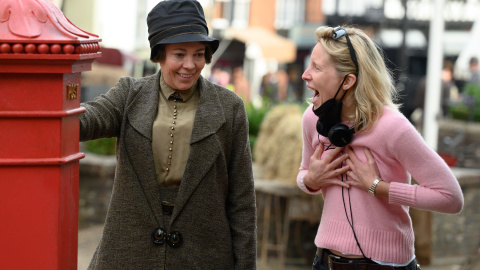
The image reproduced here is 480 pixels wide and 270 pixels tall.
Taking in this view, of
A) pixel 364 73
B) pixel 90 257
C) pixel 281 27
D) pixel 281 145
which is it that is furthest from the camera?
pixel 281 27

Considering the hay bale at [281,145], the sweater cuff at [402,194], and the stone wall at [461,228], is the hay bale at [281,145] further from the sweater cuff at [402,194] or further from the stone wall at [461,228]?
the sweater cuff at [402,194]

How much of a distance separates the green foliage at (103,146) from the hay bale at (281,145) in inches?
86.9

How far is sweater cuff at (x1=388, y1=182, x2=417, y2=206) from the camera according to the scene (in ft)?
9.69

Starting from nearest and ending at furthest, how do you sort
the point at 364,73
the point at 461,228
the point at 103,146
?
the point at 364,73 < the point at 461,228 < the point at 103,146

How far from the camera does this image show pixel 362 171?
3033mm

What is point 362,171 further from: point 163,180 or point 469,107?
point 469,107

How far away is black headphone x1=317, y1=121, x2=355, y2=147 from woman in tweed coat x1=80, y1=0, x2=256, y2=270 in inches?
16.7

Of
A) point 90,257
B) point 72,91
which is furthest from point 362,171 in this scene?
point 90,257

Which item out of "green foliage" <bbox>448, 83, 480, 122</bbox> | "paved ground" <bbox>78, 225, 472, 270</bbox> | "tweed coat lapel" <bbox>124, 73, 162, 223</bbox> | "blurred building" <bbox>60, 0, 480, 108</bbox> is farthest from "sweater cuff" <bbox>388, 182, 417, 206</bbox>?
"blurred building" <bbox>60, 0, 480, 108</bbox>

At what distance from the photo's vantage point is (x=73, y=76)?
258 cm

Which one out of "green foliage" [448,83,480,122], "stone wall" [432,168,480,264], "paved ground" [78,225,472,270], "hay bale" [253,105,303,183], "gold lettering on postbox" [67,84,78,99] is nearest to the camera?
"gold lettering on postbox" [67,84,78,99]

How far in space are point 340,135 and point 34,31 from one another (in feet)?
3.80

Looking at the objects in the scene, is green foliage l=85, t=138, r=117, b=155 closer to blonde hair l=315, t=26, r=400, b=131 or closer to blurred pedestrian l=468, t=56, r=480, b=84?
blonde hair l=315, t=26, r=400, b=131

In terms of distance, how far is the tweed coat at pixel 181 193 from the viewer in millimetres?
3111
